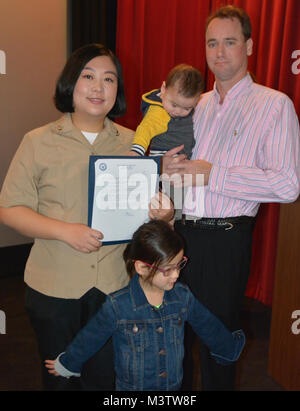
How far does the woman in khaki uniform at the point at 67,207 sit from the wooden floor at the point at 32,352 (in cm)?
125

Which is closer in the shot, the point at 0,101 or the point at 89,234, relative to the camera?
the point at 89,234

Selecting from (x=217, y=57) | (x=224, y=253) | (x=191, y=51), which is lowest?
(x=224, y=253)

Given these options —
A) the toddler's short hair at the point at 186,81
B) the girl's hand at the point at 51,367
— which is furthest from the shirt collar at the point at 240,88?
the girl's hand at the point at 51,367

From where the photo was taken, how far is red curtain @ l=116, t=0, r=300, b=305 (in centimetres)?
368

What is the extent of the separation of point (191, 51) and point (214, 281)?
Answer: 10.0 feet

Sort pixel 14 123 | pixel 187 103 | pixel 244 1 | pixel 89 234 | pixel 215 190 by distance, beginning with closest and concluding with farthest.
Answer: pixel 89 234 < pixel 215 190 < pixel 187 103 < pixel 244 1 < pixel 14 123

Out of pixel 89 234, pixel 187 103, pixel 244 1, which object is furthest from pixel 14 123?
pixel 89 234

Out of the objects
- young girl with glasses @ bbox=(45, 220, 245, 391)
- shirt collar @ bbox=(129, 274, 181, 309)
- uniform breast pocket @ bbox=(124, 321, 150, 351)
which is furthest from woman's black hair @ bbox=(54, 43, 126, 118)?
uniform breast pocket @ bbox=(124, 321, 150, 351)

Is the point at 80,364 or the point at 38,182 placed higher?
the point at 38,182

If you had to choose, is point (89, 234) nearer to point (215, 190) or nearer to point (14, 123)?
point (215, 190)

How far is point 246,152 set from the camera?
190 centimetres

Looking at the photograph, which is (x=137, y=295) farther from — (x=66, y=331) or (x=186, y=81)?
(x=186, y=81)

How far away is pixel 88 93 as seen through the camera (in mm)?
1615

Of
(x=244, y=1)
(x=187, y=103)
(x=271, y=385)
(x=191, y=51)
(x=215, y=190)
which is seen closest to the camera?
(x=215, y=190)
